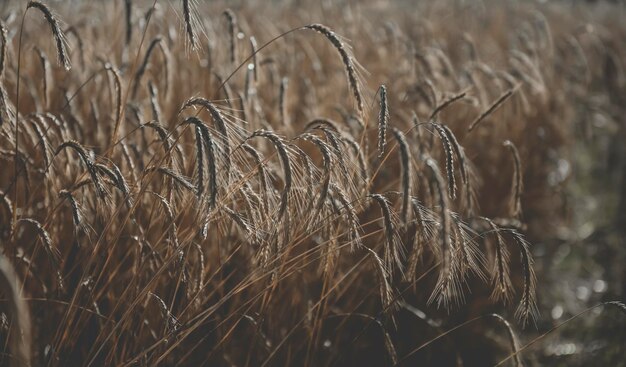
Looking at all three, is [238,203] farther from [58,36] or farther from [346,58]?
[58,36]

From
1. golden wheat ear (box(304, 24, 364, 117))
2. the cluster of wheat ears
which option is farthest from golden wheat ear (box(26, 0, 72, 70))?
golden wheat ear (box(304, 24, 364, 117))

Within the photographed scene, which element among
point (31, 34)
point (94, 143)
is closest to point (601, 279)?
point (94, 143)

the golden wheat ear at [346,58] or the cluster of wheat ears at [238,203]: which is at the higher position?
the golden wheat ear at [346,58]

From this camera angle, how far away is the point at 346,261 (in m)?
2.57

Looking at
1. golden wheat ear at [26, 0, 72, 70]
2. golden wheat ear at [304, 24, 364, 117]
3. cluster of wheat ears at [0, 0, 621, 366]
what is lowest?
cluster of wheat ears at [0, 0, 621, 366]

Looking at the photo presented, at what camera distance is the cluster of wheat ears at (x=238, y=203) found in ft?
4.96

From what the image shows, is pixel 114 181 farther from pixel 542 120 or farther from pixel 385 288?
pixel 542 120

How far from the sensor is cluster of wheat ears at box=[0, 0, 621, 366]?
1.51 meters

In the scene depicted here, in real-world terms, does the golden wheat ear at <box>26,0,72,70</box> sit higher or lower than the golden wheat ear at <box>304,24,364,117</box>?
higher

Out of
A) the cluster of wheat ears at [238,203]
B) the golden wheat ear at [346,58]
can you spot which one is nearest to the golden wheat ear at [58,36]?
the cluster of wheat ears at [238,203]

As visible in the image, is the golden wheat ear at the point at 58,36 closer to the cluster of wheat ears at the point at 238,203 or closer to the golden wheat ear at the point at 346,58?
the cluster of wheat ears at the point at 238,203

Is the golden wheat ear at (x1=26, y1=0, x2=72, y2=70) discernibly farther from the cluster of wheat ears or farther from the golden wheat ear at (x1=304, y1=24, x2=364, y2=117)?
the golden wheat ear at (x1=304, y1=24, x2=364, y2=117)

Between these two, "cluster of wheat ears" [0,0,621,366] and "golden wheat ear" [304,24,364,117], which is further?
"golden wheat ear" [304,24,364,117]

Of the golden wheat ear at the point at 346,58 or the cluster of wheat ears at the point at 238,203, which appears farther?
the golden wheat ear at the point at 346,58
